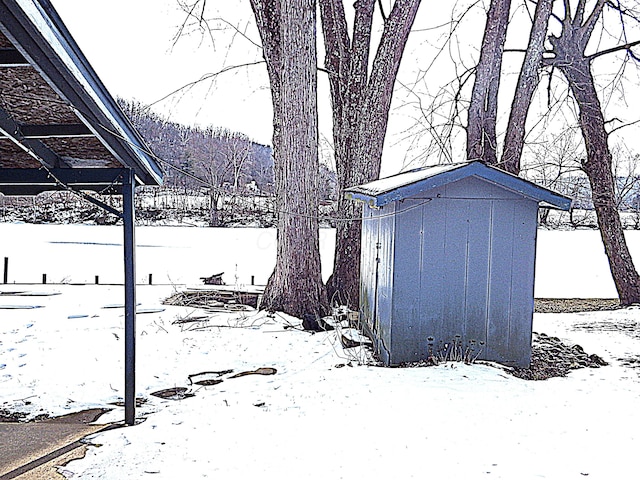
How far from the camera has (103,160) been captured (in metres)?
4.85

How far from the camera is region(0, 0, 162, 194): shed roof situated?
2.89 m

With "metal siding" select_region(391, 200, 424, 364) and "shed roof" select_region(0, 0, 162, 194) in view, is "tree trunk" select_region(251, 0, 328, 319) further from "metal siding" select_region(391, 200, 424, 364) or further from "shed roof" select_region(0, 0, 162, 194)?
"shed roof" select_region(0, 0, 162, 194)

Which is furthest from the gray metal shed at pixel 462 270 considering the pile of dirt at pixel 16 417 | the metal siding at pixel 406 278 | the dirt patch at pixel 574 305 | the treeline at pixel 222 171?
the treeline at pixel 222 171

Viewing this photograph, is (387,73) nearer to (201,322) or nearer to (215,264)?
(201,322)

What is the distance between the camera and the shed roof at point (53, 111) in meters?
2.89

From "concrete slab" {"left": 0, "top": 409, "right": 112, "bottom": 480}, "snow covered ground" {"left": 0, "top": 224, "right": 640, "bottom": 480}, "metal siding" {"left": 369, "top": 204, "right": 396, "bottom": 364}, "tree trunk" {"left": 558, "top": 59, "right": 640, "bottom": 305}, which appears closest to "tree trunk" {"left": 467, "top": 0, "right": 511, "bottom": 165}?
"tree trunk" {"left": 558, "top": 59, "right": 640, "bottom": 305}

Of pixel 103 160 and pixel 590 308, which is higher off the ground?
pixel 103 160

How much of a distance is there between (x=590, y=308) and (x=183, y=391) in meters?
9.90

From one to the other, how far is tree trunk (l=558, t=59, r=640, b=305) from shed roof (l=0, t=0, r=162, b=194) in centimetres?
996

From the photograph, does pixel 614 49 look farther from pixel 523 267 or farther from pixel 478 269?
pixel 478 269

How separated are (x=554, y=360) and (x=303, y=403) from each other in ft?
11.1

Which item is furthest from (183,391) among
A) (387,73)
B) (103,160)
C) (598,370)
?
(387,73)

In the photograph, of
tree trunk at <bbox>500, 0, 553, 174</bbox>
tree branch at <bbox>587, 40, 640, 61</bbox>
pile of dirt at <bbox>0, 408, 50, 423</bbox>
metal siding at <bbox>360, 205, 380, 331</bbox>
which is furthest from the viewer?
tree branch at <bbox>587, 40, 640, 61</bbox>

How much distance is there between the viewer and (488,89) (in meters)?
9.70
